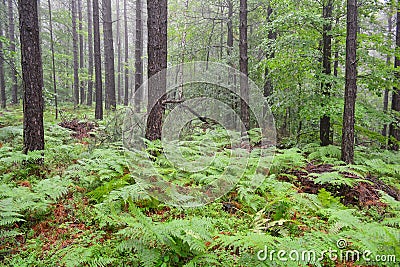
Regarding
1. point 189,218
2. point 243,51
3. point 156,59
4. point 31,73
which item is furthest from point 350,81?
point 31,73

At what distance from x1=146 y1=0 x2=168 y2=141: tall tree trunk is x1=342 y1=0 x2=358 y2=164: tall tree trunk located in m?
4.16

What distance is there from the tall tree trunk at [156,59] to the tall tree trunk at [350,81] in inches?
164

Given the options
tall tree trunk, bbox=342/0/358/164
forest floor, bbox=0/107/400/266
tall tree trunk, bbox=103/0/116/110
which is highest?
tall tree trunk, bbox=103/0/116/110

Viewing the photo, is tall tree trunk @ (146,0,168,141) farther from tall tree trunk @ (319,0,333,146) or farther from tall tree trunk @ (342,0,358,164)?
tall tree trunk @ (319,0,333,146)

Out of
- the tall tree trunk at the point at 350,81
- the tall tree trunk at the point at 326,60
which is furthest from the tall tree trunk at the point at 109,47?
the tall tree trunk at the point at 350,81

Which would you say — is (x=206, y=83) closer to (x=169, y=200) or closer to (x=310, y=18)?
(x=310, y=18)

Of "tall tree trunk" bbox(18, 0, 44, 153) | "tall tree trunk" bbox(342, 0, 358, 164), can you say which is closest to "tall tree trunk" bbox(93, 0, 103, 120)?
"tall tree trunk" bbox(18, 0, 44, 153)

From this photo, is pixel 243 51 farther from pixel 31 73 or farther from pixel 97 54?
pixel 97 54

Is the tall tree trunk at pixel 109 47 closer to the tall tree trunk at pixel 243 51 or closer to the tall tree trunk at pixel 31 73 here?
the tall tree trunk at pixel 243 51

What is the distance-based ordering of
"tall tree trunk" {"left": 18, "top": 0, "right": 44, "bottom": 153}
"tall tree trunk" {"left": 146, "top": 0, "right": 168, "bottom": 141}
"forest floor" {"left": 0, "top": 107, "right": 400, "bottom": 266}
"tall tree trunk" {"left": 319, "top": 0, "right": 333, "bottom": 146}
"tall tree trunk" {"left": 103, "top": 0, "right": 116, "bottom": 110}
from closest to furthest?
"forest floor" {"left": 0, "top": 107, "right": 400, "bottom": 266}
"tall tree trunk" {"left": 18, "top": 0, "right": 44, "bottom": 153}
"tall tree trunk" {"left": 146, "top": 0, "right": 168, "bottom": 141}
"tall tree trunk" {"left": 319, "top": 0, "right": 333, "bottom": 146}
"tall tree trunk" {"left": 103, "top": 0, "right": 116, "bottom": 110}

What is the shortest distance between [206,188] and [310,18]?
6.15 meters

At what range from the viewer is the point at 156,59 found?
5.98m

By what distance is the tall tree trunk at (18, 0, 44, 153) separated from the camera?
5172 millimetres

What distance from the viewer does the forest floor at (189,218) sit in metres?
→ 2.73
